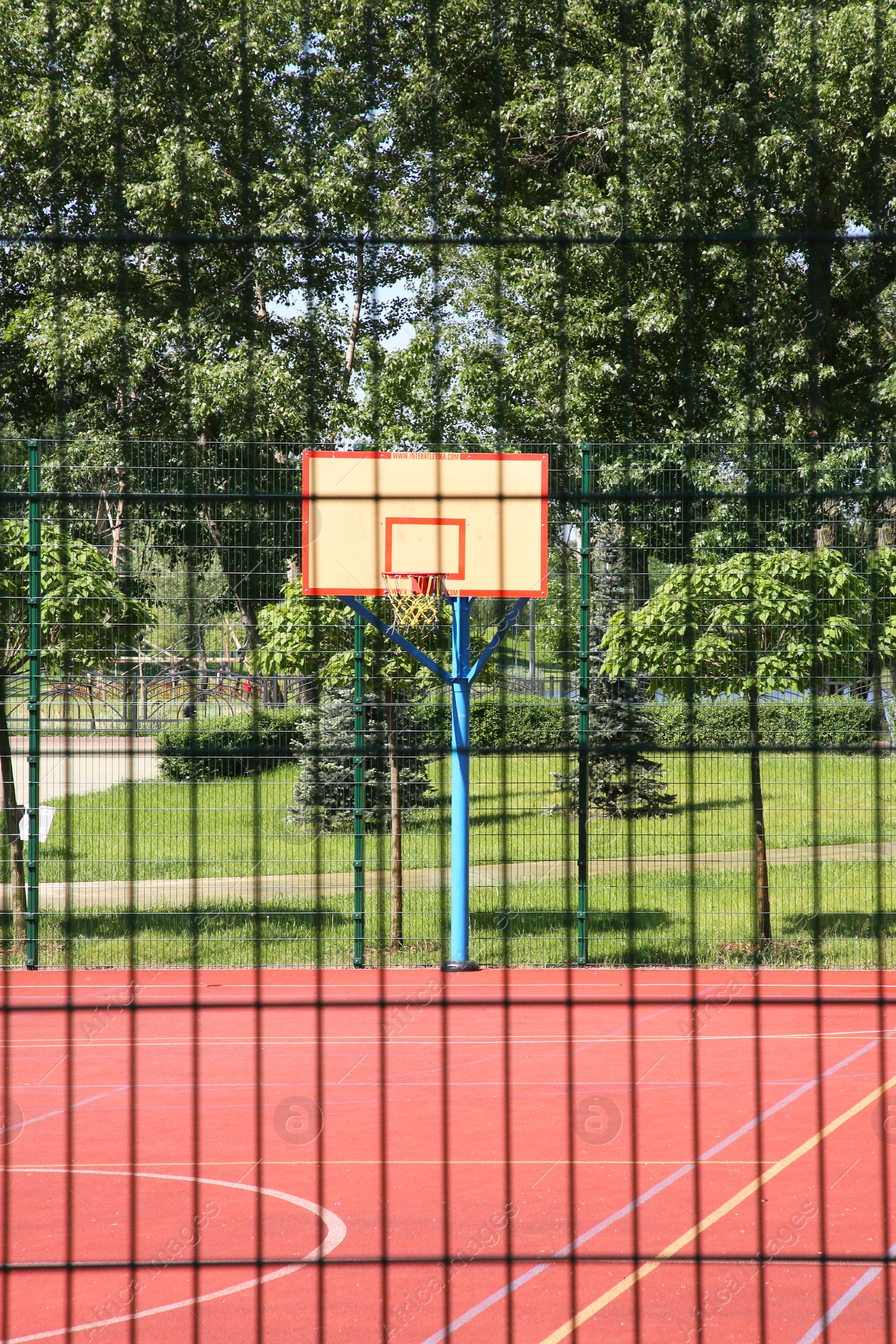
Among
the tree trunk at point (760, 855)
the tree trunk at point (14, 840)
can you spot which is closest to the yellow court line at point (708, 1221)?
the tree trunk at point (760, 855)

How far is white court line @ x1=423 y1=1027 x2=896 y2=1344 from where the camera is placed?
280 centimetres

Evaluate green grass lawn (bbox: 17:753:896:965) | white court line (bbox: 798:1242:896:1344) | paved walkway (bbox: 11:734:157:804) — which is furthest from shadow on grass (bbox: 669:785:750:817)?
white court line (bbox: 798:1242:896:1344)

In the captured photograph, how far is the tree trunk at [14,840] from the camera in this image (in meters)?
5.96

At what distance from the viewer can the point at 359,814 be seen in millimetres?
6082

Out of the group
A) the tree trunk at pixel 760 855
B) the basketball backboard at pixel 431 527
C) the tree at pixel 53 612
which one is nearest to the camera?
the basketball backboard at pixel 431 527

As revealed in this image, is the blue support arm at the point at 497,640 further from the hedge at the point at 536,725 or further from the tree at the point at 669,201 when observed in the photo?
the tree at the point at 669,201

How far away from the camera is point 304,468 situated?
202 inches

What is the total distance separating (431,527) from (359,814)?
1.55 meters

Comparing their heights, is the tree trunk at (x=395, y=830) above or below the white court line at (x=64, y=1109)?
above

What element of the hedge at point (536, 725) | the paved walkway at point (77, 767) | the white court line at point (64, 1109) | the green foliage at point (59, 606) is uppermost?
the green foliage at point (59, 606)

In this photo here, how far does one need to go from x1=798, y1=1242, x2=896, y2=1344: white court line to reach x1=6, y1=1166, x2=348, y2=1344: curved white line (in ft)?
3.80

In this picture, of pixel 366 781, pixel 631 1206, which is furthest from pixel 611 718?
pixel 631 1206

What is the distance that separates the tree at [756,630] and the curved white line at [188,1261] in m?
2.65

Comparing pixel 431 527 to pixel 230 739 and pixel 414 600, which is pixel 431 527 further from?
pixel 230 739
